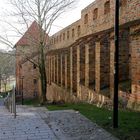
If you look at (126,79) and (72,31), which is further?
(72,31)

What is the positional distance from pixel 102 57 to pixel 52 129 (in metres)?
8.63

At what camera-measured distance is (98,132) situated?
25.4 ft

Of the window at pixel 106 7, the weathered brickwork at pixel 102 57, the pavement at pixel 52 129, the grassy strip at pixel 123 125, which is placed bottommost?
the pavement at pixel 52 129

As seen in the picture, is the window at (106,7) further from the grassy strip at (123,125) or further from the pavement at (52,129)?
the grassy strip at (123,125)

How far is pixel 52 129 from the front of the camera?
8.41 metres

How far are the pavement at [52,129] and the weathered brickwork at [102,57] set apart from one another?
2.82 meters

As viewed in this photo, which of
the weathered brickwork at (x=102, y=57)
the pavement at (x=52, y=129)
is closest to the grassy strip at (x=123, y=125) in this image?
the pavement at (x=52, y=129)

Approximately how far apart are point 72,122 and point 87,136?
1.86m

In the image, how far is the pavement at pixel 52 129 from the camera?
7.52 meters

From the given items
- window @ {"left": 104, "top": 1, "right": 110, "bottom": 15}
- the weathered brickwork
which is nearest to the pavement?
the weathered brickwork

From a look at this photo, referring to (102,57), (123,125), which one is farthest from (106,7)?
(123,125)

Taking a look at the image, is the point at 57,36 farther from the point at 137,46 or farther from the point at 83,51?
the point at 137,46

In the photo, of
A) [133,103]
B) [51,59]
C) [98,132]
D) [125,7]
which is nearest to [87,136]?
[98,132]

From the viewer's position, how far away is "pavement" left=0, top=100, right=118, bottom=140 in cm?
752
